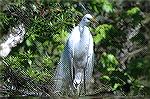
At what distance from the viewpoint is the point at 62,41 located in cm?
208

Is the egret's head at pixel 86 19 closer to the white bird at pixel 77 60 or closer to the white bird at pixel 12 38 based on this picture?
the white bird at pixel 77 60

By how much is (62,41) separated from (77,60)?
132 millimetres

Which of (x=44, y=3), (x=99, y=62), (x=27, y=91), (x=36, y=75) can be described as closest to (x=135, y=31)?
A: (x=99, y=62)

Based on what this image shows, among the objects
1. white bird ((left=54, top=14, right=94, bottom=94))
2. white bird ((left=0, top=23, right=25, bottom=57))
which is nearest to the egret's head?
white bird ((left=54, top=14, right=94, bottom=94))

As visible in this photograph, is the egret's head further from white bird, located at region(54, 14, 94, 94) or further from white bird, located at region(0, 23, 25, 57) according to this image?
white bird, located at region(0, 23, 25, 57)

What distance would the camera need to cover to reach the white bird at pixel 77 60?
1.98 metres

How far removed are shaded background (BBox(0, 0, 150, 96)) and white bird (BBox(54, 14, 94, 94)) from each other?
5cm

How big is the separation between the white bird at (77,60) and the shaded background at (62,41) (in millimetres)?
53

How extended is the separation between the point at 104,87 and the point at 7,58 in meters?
0.47

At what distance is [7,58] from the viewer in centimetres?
199

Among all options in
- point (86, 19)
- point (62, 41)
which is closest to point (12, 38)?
point (62, 41)

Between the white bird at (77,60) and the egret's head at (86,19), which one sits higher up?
the egret's head at (86,19)

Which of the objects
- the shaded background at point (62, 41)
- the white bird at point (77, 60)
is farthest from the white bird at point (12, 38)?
the white bird at point (77, 60)

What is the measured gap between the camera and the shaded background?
1.91m
